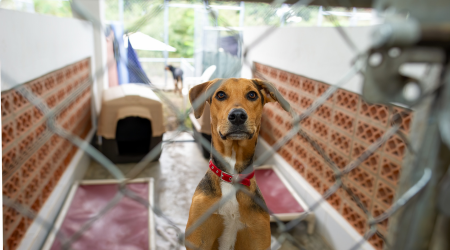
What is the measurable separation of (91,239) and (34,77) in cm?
97

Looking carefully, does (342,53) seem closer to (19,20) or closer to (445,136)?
(445,136)

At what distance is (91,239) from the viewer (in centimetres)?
192

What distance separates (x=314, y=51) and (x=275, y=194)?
1.04 m

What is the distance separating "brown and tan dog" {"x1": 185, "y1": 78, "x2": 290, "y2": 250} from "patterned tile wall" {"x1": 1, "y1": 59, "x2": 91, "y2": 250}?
0.45 meters

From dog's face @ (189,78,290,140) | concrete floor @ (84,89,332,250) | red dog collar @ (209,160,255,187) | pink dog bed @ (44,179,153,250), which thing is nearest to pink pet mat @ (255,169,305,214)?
concrete floor @ (84,89,332,250)

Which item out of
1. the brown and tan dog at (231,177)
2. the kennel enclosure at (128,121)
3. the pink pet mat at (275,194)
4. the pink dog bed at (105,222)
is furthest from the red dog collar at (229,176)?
the kennel enclosure at (128,121)

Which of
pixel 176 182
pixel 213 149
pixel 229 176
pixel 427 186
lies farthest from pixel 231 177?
pixel 176 182

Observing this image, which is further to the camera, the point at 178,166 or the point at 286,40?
the point at 178,166

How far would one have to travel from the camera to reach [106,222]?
2105 mm

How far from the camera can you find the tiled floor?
6.93ft

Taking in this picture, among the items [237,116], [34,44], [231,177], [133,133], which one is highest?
[34,44]

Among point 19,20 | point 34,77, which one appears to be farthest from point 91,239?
point 19,20

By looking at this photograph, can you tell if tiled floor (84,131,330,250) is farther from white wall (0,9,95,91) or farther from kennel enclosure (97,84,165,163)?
white wall (0,9,95,91)

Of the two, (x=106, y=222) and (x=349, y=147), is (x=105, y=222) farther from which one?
(x=349, y=147)
